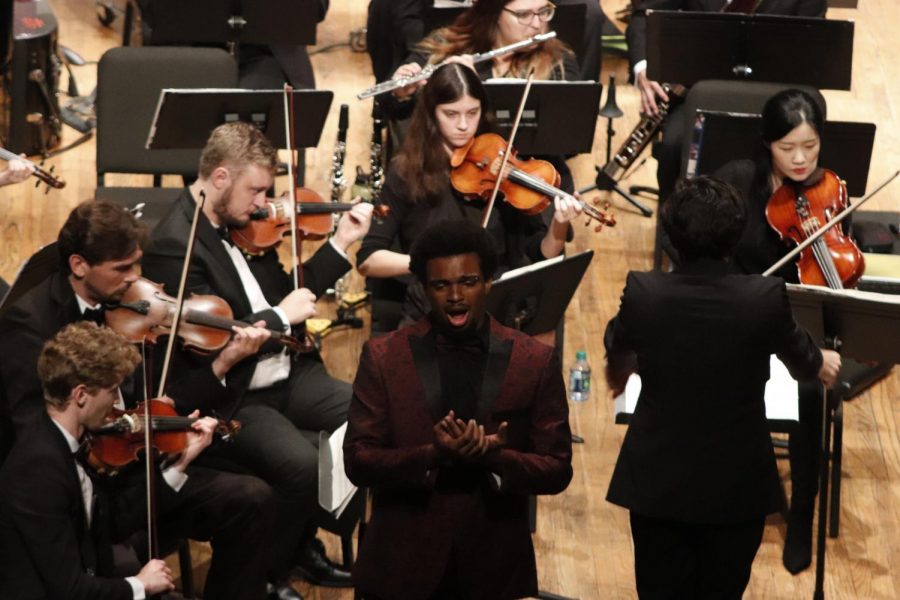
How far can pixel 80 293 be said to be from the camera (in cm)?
379

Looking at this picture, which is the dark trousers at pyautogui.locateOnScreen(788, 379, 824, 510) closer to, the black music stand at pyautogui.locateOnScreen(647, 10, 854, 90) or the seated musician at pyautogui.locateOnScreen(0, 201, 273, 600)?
the black music stand at pyautogui.locateOnScreen(647, 10, 854, 90)

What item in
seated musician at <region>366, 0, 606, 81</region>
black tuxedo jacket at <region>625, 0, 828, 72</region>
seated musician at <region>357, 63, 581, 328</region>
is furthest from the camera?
seated musician at <region>366, 0, 606, 81</region>

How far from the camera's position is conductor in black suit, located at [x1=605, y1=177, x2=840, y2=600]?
3.14 metres

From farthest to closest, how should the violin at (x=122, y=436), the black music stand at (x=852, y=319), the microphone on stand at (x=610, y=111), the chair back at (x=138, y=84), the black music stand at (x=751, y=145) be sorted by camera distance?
the microphone on stand at (x=610, y=111)
the chair back at (x=138, y=84)
the black music stand at (x=751, y=145)
the black music stand at (x=852, y=319)
the violin at (x=122, y=436)

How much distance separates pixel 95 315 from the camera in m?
3.81

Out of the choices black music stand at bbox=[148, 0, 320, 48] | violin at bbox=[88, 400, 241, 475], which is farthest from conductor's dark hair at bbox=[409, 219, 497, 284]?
black music stand at bbox=[148, 0, 320, 48]

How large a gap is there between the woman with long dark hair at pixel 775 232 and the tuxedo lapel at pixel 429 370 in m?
1.65

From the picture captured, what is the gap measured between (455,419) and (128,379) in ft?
4.25

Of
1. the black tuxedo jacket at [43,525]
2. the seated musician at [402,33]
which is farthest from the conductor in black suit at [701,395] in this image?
the seated musician at [402,33]

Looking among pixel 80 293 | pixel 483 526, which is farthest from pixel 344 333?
pixel 483 526

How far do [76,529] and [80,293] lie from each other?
69cm

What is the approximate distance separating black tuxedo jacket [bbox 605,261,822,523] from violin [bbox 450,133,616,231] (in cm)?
129

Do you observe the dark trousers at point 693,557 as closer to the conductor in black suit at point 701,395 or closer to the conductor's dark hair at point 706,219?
the conductor in black suit at point 701,395

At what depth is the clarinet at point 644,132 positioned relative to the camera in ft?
18.9
